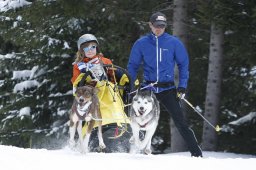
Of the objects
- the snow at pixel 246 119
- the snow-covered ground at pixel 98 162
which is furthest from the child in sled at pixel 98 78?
the snow at pixel 246 119

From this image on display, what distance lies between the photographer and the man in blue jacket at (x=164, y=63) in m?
7.75

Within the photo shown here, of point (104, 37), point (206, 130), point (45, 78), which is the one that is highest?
point (104, 37)

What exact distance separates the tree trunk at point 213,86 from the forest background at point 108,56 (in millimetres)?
51

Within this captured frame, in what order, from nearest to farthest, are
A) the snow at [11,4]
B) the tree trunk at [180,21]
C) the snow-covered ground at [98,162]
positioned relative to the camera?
the snow-covered ground at [98,162] → the tree trunk at [180,21] → the snow at [11,4]

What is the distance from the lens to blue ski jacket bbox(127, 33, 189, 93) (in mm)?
7756

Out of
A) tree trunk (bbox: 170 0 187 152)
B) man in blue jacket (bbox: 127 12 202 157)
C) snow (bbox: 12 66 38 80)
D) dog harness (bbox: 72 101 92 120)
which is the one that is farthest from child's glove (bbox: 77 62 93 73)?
snow (bbox: 12 66 38 80)

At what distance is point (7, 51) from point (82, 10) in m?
7.22

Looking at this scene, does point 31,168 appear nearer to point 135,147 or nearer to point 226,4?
point 135,147

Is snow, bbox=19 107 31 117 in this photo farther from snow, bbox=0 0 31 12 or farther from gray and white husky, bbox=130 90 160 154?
gray and white husky, bbox=130 90 160 154

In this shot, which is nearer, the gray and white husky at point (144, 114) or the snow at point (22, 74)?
the gray and white husky at point (144, 114)

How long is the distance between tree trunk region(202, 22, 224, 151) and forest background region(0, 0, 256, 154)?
0.17 ft

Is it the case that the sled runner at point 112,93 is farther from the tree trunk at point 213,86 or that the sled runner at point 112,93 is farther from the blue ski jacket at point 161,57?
the tree trunk at point 213,86

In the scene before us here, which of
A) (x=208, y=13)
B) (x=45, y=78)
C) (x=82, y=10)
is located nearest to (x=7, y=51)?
(x=45, y=78)

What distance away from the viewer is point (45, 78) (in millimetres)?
17547
